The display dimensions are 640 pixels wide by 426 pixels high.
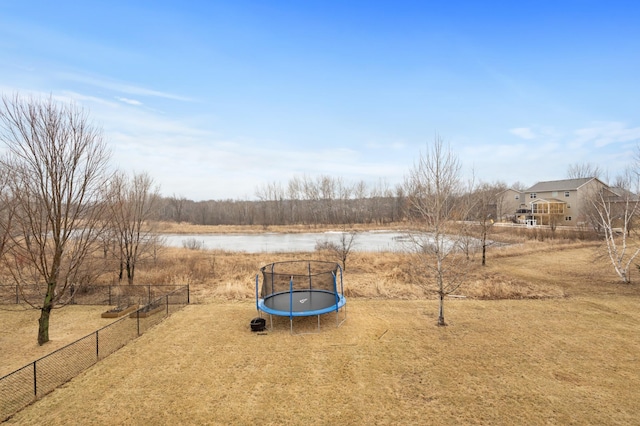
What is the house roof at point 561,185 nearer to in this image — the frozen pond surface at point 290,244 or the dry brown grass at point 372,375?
the frozen pond surface at point 290,244

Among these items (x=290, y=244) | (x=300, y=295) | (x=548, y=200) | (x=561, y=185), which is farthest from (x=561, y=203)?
(x=300, y=295)

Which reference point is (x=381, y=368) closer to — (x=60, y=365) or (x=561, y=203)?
(x=60, y=365)

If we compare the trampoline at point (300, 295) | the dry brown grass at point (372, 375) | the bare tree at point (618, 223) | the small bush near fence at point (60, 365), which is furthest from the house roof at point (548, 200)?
the small bush near fence at point (60, 365)

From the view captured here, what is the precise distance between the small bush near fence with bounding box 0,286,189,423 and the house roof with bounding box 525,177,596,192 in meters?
54.9

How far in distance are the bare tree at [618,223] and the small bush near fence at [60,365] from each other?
19.5 metres

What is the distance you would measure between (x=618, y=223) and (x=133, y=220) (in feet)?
162

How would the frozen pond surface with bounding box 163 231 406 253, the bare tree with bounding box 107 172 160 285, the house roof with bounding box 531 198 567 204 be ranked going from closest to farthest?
the bare tree with bounding box 107 172 160 285 → the frozen pond surface with bounding box 163 231 406 253 → the house roof with bounding box 531 198 567 204

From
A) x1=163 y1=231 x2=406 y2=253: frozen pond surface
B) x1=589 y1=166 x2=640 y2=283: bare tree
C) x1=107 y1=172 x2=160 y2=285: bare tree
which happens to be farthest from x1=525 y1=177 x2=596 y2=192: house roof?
x1=107 y1=172 x2=160 y2=285: bare tree

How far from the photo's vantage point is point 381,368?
673cm

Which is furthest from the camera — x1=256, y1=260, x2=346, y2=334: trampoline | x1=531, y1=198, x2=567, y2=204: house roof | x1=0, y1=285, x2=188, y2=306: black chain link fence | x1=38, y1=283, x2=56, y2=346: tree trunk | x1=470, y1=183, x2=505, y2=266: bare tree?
x1=531, y1=198, x2=567, y2=204: house roof

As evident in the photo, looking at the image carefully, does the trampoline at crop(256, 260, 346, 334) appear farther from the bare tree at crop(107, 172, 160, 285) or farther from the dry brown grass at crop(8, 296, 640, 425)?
the bare tree at crop(107, 172, 160, 285)

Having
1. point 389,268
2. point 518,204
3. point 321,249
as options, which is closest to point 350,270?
point 389,268

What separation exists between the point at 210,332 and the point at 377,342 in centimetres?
477

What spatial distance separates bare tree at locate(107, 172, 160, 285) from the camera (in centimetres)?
1512
